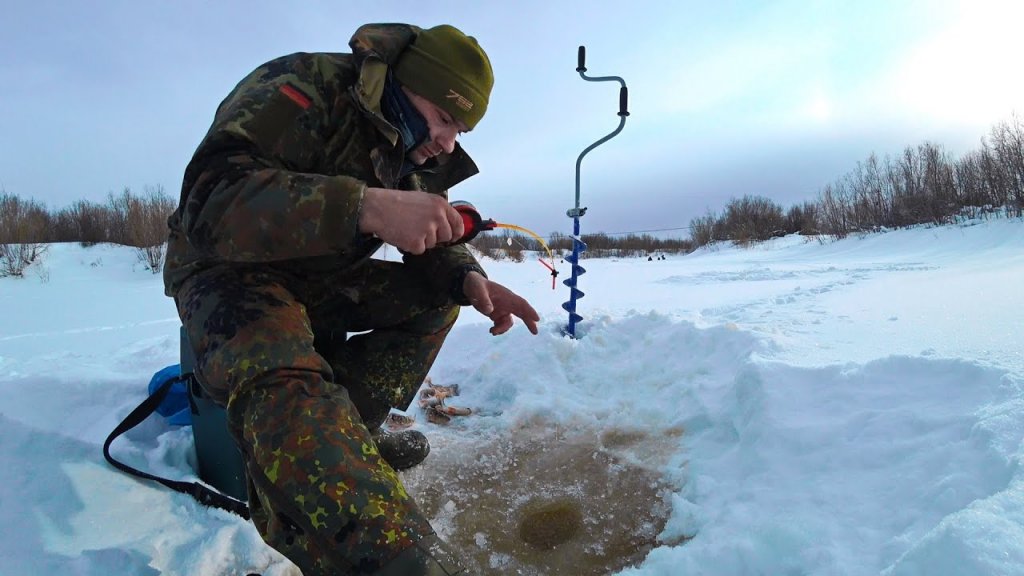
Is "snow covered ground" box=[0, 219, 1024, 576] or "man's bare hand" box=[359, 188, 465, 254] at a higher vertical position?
"man's bare hand" box=[359, 188, 465, 254]

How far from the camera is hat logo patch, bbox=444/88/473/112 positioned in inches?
55.4

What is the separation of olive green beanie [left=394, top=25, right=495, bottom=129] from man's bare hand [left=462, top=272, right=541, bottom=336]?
484 millimetres

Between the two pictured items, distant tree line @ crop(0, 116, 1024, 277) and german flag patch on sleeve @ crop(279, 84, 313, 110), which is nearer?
german flag patch on sleeve @ crop(279, 84, 313, 110)

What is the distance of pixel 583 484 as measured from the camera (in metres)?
1.92

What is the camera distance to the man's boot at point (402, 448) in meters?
1.98

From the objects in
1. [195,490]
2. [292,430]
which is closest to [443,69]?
[292,430]

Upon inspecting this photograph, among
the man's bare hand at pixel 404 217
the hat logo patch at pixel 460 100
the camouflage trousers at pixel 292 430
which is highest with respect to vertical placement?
the hat logo patch at pixel 460 100

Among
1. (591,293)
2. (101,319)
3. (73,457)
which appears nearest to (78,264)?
(101,319)

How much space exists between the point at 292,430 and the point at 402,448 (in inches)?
46.7

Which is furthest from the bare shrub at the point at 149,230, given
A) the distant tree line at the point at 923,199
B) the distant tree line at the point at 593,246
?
the distant tree line at the point at 923,199

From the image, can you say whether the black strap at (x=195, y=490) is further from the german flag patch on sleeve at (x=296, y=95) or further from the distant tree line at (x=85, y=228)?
the distant tree line at (x=85, y=228)

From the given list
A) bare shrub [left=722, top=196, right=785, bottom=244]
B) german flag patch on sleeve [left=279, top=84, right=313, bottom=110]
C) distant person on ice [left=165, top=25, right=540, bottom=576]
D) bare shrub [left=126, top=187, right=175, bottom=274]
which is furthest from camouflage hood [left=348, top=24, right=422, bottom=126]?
bare shrub [left=722, top=196, right=785, bottom=244]

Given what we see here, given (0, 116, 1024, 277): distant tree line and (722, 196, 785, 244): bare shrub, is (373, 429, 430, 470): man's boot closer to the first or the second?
(0, 116, 1024, 277): distant tree line

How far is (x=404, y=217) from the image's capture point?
39.4 inches
